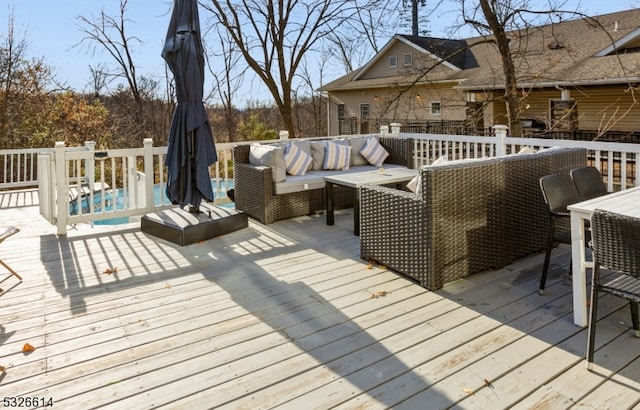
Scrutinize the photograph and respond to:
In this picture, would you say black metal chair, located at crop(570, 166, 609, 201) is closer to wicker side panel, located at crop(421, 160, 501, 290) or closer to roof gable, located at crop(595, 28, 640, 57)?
wicker side panel, located at crop(421, 160, 501, 290)

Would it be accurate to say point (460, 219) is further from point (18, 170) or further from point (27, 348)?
point (18, 170)

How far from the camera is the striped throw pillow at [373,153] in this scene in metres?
6.50

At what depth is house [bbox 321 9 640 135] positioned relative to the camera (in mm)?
11414

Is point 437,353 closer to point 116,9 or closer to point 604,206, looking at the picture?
point 604,206

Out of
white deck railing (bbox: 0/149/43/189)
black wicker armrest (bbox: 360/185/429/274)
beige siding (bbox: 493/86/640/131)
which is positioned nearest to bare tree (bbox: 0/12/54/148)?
white deck railing (bbox: 0/149/43/189)

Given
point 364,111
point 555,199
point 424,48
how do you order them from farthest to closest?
1. point 364,111
2. point 424,48
3. point 555,199

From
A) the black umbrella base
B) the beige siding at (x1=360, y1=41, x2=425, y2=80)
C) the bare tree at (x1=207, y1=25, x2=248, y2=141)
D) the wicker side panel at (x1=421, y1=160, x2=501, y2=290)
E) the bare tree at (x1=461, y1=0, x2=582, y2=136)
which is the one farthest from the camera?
the beige siding at (x1=360, y1=41, x2=425, y2=80)

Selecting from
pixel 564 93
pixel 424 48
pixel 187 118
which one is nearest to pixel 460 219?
pixel 187 118

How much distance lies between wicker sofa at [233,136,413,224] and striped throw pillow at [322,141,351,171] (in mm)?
157

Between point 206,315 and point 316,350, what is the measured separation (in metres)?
0.90

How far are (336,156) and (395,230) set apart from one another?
271 cm

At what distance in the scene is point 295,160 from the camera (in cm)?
572

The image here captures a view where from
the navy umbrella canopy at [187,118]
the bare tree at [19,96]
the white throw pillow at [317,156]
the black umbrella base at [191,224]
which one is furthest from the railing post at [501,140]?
the bare tree at [19,96]

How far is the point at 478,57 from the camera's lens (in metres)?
16.7
